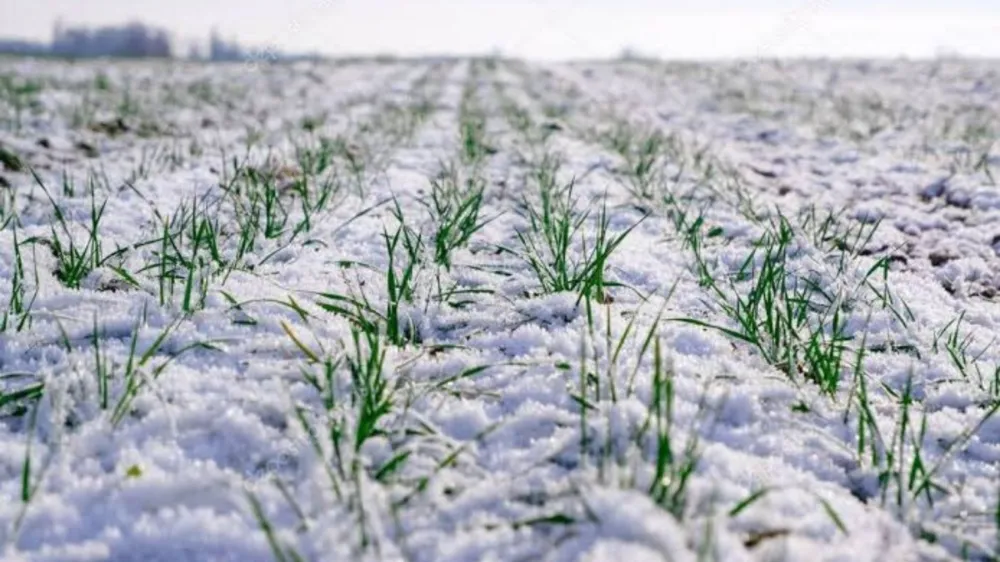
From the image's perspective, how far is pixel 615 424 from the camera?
64.5 inches

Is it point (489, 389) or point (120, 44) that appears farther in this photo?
point (120, 44)

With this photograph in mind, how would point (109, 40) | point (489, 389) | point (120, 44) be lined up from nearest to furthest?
point (489, 389), point (120, 44), point (109, 40)

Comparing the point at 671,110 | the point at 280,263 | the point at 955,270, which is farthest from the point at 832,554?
the point at 671,110

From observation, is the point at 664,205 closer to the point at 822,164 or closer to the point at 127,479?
the point at 822,164

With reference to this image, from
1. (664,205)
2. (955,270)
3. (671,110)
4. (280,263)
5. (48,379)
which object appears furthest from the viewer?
(671,110)

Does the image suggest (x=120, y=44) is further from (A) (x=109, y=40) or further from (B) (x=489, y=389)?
(B) (x=489, y=389)

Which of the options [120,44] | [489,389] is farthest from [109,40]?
[489,389]

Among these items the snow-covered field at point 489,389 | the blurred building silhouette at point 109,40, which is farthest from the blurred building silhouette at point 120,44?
the snow-covered field at point 489,389

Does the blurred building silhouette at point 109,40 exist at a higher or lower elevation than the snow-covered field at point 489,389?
higher

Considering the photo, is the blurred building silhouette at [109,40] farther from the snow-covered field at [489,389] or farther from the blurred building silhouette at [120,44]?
the snow-covered field at [489,389]

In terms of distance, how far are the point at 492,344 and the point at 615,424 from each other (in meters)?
0.58

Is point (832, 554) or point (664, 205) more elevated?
point (664, 205)

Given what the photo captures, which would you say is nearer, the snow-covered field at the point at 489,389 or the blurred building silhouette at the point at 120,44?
the snow-covered field at the point at 489,389

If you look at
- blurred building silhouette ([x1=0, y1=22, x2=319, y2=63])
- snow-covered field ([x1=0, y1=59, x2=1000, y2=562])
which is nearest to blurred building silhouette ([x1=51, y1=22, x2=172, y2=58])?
blurred building silhouette ([x1=0, y1=22, x2=319, y2=63])
